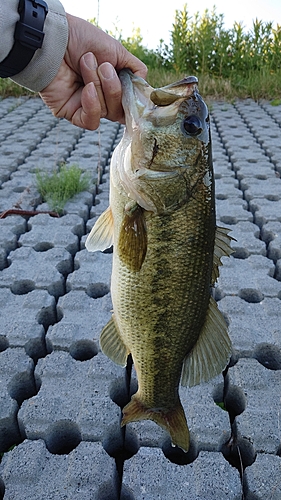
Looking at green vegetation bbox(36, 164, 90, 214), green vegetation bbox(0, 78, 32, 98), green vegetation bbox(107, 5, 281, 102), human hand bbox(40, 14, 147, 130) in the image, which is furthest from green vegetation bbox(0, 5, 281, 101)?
human hand bbox(40, 14, 147, 130)

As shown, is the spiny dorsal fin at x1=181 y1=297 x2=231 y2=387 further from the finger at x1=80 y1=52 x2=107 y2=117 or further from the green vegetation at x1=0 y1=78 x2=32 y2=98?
the green vegetation at x1=0 y1=78 x2=32 y2=98

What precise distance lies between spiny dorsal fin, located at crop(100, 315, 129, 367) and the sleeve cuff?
1.30 metres

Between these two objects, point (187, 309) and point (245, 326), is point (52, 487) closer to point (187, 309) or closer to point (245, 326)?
point (187, 309)

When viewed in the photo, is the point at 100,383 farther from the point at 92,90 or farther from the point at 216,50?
the point at 216,50

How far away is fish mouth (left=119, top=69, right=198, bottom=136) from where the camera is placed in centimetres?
173

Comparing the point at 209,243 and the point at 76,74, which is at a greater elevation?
the point at 76,74

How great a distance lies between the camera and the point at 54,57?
90.1 inches

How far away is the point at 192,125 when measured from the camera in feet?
5.63

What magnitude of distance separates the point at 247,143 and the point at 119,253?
14.6 feet

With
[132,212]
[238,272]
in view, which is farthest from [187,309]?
[238,272]

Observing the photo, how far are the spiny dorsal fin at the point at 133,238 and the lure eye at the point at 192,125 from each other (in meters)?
0.34

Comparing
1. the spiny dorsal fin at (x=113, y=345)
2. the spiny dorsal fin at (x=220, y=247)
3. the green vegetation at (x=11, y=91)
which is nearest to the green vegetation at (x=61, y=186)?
the spiny dorsal fin at (x=113, y=345)

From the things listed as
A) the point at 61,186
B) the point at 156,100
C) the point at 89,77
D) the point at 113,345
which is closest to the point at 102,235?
the point at 113,345

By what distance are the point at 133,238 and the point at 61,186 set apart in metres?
2.54
